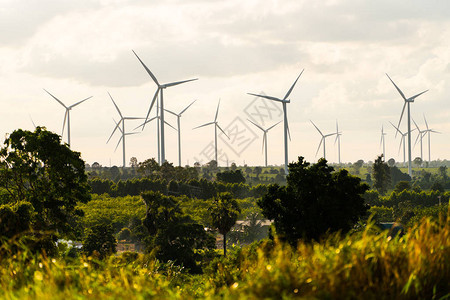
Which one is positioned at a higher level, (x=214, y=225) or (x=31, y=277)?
(x=31, y=277)

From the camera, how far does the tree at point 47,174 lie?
156 feet

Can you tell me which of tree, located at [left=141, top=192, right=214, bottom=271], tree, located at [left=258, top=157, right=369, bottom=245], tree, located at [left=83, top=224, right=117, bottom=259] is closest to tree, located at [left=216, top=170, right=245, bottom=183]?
tree, located at [left=141, top=192, right=214, bottom=271]

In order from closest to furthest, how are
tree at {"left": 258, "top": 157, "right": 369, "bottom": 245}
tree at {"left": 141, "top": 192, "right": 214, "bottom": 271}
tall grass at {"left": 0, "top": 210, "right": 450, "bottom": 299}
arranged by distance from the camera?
tall grass at {"left": 0, "top": 210, "right": 450, "bottom": 299} → tree at {"left": 258, "top": 157, "right": 369, "bottom": 245} → tree at {"left": 141, "top": 192, "right": 214, "bottom": 271}

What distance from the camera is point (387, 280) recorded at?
9.83 metres

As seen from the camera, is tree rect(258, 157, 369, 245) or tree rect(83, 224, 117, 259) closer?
tree rect(258, 157, 369, 245)

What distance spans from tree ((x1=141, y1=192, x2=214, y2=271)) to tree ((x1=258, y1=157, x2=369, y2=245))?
19.0 m

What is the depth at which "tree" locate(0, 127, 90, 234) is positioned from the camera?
156ft

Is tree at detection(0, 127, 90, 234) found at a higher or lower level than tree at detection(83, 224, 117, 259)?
higher

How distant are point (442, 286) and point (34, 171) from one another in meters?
44.4

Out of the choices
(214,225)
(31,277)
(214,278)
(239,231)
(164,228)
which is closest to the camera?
(31,277)

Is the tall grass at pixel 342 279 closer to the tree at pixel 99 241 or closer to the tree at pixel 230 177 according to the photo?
the tree at pixel 99 241

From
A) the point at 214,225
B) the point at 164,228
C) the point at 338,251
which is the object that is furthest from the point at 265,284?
the point at 214,225

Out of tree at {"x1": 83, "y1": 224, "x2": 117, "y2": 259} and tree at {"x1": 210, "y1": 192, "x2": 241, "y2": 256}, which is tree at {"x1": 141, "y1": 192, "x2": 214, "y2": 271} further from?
tree at {"x1": 83, "y1": 224, "x2": 117, "y2": 259}

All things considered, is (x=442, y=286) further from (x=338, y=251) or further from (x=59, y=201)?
(x=59, y=201)
